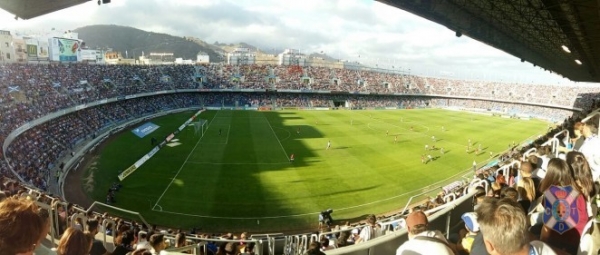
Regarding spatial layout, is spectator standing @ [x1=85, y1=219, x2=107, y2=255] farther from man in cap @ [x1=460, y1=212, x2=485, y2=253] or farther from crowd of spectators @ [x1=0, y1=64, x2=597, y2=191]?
crowd of spectators @ [x1=0, y1=64, x2=597, y2=191]

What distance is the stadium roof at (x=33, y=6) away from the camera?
13.2 m

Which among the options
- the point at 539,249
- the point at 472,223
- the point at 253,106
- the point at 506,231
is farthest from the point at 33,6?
the point at 253,106

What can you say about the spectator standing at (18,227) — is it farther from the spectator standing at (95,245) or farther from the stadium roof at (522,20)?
the stadium roof at (522,20)

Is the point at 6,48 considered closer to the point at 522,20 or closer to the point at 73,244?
the point at 522,20

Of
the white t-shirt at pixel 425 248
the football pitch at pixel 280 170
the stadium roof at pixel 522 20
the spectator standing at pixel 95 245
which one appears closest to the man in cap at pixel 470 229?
the white t-shirt at pixel 425 248

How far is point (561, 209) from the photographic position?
433 centimetres

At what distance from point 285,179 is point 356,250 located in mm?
23642

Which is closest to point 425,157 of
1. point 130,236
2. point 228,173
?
point 228,173

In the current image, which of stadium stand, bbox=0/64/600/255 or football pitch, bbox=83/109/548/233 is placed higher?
stadium stand, bbox=0/64/600/255

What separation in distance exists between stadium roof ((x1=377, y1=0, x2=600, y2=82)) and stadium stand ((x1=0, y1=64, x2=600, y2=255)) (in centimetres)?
458

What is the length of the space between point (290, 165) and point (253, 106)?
1717 inches

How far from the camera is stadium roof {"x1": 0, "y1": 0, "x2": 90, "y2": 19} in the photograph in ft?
43.3

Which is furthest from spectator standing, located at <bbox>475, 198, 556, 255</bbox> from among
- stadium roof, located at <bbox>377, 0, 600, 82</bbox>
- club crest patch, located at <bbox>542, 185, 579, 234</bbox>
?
stadium roof, located at <bbox>377, 0, 600, 82</bbox>

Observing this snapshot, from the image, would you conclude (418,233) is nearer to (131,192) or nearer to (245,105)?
(131,192)
